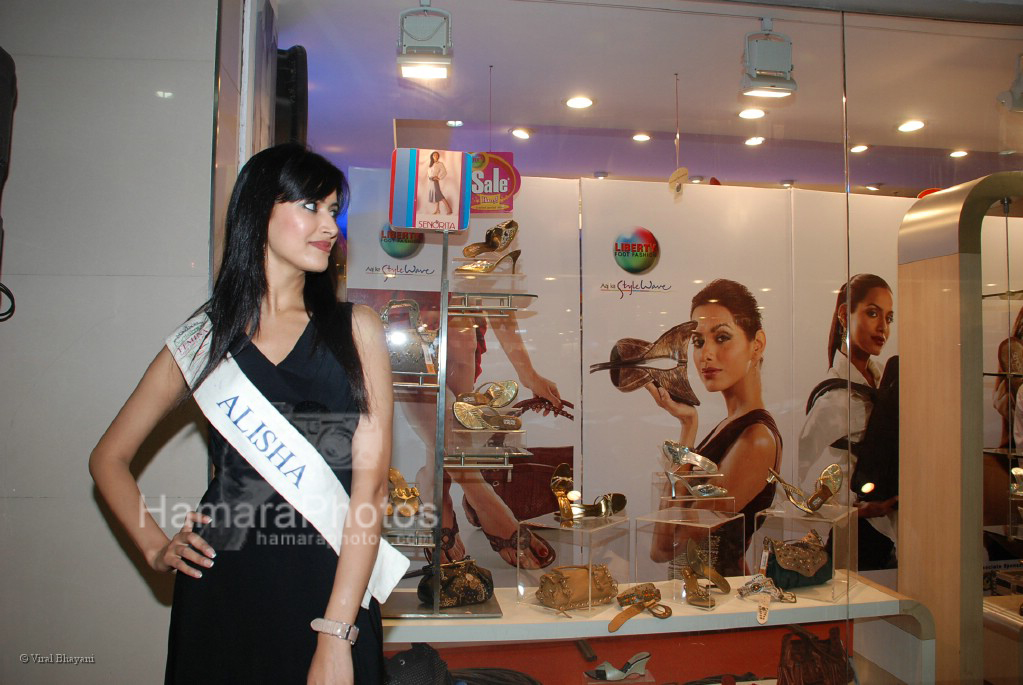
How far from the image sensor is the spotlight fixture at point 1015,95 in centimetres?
275

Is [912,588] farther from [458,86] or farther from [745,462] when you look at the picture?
[458,86]

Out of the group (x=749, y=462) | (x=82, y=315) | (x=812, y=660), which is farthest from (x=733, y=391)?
(x=82, y=315)

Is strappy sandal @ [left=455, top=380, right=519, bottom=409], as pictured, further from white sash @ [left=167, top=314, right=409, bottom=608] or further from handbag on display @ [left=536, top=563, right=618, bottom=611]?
white sash @ [left=167, top=314, right=409, bottom=608]

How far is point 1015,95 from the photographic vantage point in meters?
2.76

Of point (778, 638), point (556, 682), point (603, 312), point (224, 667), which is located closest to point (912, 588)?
point (778, 638)

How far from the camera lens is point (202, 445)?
2.01 metres

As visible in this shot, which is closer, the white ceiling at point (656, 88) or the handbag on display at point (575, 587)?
the handbag on display at point (575, 587)

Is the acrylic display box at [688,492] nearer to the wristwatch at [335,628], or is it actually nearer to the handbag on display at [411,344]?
the handbag on display at [411,344]

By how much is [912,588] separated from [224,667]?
8.01 ft

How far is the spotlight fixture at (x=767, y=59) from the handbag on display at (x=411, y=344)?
1546 millimetres

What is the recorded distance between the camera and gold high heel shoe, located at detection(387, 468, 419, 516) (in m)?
2.24

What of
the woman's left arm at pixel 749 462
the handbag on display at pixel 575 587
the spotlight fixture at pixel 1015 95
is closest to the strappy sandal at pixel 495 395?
the handbag on display at pixel 575 587

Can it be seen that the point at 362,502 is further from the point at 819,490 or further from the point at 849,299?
the point at 849,299

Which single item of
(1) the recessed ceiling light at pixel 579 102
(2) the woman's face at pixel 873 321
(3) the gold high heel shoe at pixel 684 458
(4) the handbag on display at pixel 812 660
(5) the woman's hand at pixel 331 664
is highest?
(1) the recessed ceiling light at pixel 579 102
